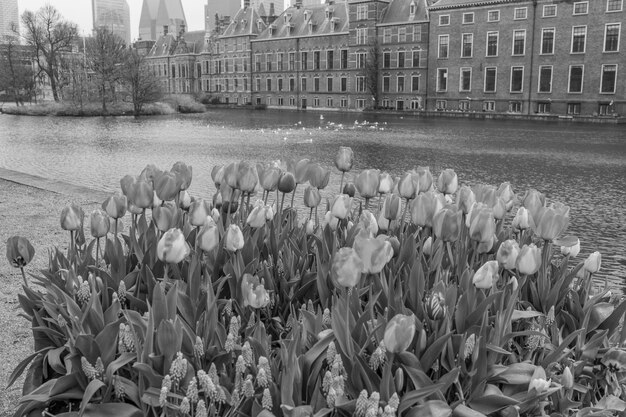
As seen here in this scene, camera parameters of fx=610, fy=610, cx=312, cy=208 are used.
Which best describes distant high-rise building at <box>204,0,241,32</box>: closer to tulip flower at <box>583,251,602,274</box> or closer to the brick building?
the brick building

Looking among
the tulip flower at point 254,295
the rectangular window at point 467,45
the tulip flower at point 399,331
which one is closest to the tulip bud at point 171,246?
the tulip flower at point 254,295

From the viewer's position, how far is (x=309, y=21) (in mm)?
58875

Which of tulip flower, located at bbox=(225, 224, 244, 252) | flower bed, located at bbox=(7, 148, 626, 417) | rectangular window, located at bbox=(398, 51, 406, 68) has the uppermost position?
rectangular window, located at bbox=(398, 51, 406, 68)

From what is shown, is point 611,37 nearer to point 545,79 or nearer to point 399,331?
point 545,79

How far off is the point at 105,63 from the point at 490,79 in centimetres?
2750

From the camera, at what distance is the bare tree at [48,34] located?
181ft

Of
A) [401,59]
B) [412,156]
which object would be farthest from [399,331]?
[401,59]

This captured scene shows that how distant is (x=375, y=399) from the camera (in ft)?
4.89

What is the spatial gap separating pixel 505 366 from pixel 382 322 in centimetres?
42

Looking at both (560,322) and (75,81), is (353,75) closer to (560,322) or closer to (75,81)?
(75,81)

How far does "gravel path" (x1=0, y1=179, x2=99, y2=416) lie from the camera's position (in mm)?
3150

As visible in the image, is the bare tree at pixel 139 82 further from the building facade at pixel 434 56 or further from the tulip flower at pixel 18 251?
the tulip flower at pixel 18 251

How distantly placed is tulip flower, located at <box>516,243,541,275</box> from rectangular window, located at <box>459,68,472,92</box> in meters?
44.9

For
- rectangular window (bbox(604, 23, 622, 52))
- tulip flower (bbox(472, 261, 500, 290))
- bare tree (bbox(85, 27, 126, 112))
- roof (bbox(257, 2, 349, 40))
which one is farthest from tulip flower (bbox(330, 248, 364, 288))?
roof (bbox(257, 2, 349, 40))
